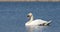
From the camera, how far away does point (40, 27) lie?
960 inches

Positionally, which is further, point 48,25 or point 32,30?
point 48,25

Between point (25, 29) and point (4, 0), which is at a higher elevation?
→ point (25, 29)

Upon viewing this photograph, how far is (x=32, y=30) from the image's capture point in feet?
75.6

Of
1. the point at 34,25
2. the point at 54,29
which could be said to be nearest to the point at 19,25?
the point at 34,25

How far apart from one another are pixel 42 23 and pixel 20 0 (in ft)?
230

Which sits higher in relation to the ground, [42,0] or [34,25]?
[34,25]

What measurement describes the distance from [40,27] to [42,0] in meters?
69.1

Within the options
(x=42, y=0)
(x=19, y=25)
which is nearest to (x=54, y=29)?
(x=19, y=25)

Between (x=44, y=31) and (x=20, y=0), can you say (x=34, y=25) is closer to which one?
(x=44, y=31)

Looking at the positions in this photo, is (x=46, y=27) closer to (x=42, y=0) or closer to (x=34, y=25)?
(x=34, y=25)

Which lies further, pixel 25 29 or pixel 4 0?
pixel 4 0

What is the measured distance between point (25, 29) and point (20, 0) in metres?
71.3

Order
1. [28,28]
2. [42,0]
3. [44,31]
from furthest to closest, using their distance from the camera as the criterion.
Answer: [42,0] → [28,28] → [44,31]

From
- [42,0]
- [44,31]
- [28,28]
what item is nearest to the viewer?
[44,31]
